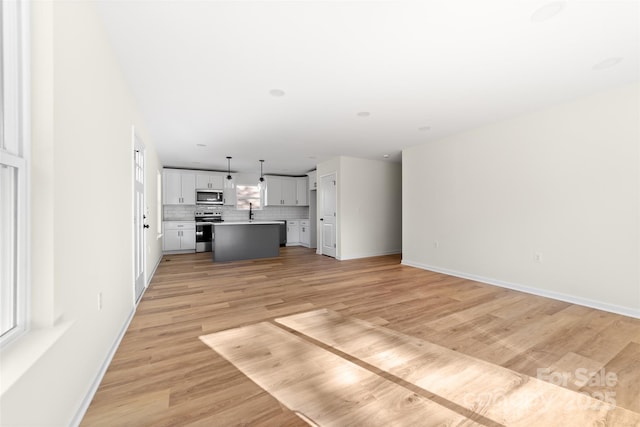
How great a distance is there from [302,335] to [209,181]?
6.79 m

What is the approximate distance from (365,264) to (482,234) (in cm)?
235

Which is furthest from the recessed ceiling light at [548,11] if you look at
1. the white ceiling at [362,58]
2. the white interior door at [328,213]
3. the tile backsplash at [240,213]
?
the tile backsplash at [240,213]

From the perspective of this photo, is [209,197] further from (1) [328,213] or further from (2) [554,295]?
(2) [554,295]

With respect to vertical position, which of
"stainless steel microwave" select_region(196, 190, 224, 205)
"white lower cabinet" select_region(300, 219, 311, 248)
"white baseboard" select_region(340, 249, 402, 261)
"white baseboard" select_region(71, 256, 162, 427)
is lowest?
"white baseboard" select_region(71, 256, 162, 427)

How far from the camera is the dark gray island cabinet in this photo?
6035 millimetres

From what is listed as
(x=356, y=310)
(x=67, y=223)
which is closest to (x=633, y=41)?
(x=356, y=310)

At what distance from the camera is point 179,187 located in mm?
7629

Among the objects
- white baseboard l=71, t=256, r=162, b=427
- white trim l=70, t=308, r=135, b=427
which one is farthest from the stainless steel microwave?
white trim l=70, t=308, r=135, b=427

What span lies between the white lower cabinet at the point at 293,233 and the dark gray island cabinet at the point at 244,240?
238cm

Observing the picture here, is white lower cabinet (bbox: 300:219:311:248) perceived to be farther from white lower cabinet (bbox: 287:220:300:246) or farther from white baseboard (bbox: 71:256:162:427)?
white baseboard (bbox: 71:256:162:427)

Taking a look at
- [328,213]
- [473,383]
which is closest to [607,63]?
[473,383]

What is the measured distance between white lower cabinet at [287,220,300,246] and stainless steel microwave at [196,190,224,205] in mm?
2374

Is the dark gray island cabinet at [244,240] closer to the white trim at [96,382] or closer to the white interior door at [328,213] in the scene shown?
the white interior door at [328,213]

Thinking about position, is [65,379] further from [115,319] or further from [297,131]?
[297,131]
